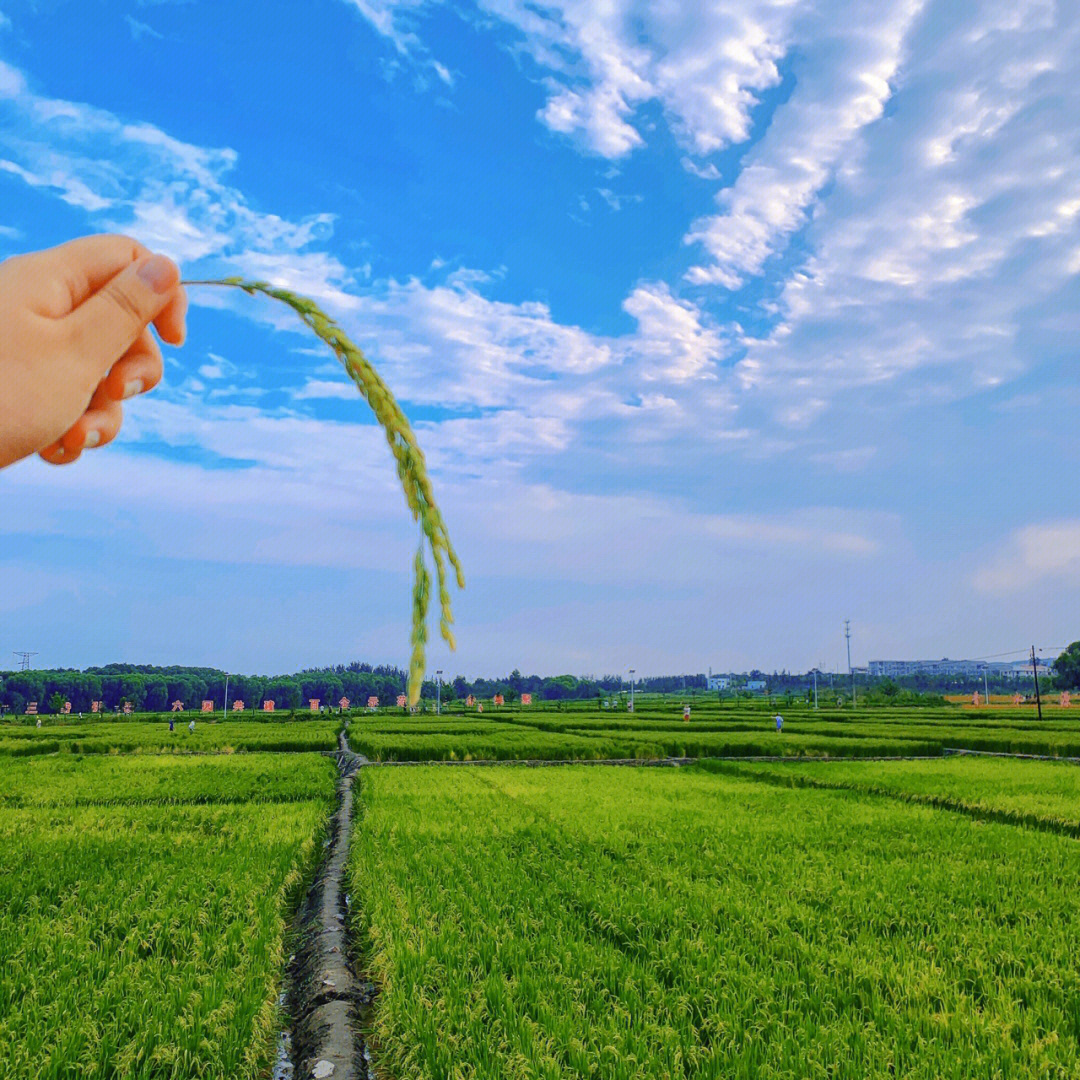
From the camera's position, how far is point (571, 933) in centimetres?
695

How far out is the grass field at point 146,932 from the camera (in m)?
4.75

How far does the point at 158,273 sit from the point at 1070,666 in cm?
11726

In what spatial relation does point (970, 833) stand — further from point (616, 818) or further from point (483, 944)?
point (483, 944)

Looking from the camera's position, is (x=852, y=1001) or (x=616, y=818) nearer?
(x=852, y=1001)

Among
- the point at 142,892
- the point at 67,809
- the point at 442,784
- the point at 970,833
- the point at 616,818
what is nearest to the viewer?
the point at 142,892

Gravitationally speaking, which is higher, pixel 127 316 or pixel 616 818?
pixel 127 316

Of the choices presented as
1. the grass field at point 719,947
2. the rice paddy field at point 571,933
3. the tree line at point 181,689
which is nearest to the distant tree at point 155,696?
the tree line at point 181,689

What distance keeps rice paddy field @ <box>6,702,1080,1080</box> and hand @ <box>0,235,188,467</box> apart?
4.49 meters

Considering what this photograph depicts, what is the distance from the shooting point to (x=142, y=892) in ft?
27.2

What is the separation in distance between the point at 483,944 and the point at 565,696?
158 meters

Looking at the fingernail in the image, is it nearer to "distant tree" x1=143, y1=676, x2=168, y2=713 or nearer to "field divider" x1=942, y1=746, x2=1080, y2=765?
"field divider" x1=942, y1=746, x2=1080, y2=765

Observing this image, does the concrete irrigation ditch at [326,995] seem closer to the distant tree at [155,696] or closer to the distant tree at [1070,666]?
the distant tree at [1070,666]

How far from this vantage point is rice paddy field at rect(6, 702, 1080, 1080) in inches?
188

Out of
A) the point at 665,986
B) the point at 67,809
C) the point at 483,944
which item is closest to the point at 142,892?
the point at 483,944
